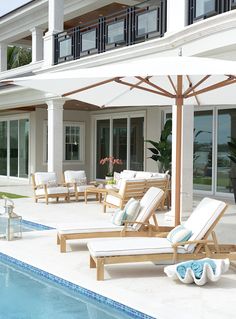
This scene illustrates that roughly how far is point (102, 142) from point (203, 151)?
6.62 metres

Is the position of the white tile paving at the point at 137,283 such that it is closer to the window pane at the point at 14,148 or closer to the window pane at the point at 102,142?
the window pane at the point at 102,142

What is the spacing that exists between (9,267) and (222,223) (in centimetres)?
539

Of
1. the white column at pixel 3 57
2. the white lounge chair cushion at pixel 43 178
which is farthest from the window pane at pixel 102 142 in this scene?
the white lounge chair cushion at pixel 43 178

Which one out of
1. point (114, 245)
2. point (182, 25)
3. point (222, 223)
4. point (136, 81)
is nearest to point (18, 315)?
point (114, 245)

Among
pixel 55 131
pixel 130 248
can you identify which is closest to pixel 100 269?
pixel 130 248

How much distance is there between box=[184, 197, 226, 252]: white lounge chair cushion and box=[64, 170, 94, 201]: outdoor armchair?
8.22 m

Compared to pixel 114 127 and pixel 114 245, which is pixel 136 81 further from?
pixel 114 127

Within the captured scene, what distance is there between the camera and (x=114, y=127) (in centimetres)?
2138

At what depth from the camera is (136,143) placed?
20.0 m

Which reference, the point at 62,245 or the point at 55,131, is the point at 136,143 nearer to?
the point at 55,131

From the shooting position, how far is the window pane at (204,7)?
10227mm

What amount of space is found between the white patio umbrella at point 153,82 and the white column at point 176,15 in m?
2.25

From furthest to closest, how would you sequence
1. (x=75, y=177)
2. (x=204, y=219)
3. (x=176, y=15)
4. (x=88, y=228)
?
1. (x=75, y=177)
2. (x=176, y=15)
3. (x=88, y=228)
4. (x=204, y=219)

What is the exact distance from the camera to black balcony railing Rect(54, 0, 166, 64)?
12703 mm
